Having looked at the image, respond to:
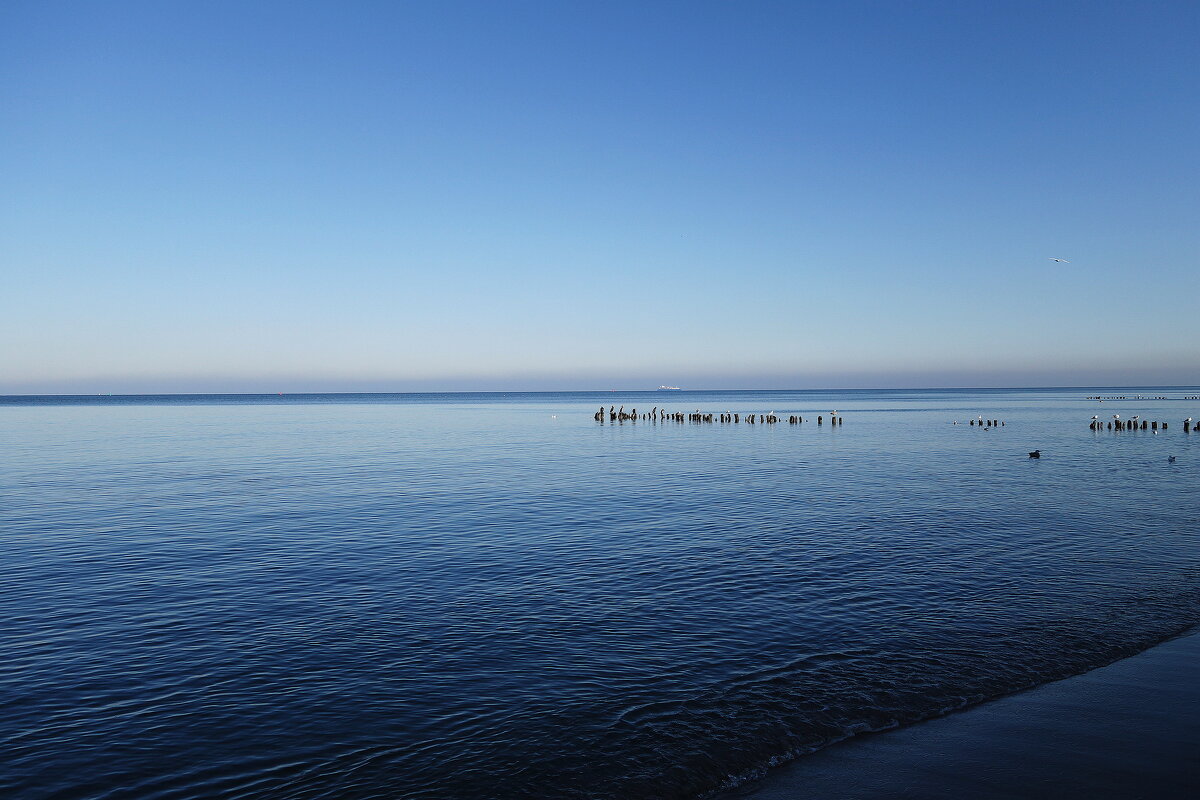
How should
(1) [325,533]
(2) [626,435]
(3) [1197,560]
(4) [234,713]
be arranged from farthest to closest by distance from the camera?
(2) [626,435]
(1) [325,533]
(3) [1197,560]
(4) [234,713]

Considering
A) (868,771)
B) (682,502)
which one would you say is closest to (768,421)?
(682,502)

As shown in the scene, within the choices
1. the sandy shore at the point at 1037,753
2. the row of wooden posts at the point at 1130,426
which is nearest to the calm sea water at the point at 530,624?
the sandy shore at the point at 1037,753

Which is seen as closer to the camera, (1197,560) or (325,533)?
(1197,560)

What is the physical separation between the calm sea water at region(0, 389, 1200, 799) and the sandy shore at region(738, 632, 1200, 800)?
21.8 inches

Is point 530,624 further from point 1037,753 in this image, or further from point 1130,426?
point 1130,426

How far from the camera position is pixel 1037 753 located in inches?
390

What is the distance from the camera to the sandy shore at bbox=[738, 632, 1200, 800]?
29.7 ft

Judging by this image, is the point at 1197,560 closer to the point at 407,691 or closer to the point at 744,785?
the point at 744,785

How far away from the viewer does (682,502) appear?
32781 millimetres

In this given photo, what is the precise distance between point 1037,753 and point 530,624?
9190 mm

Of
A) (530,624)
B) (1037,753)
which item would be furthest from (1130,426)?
(530,624)

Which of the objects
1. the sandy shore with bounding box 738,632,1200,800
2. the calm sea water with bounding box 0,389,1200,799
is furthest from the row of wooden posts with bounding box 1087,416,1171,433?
the sandy shore with bounding box 738,632,1200,800

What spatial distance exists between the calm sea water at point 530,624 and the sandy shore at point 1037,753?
1.82 feet

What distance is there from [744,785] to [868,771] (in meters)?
1.67
